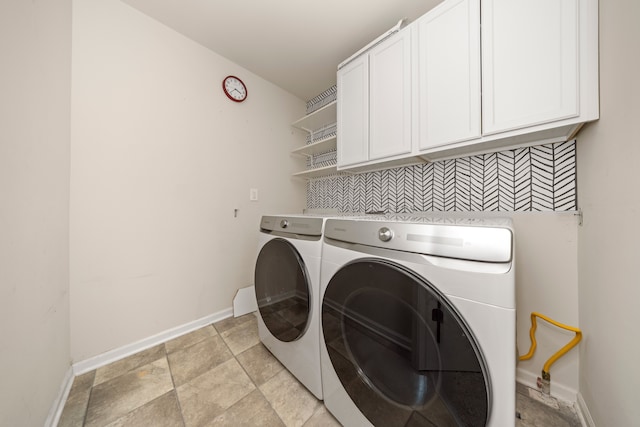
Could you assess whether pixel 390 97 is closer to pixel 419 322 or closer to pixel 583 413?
pixel 419 322

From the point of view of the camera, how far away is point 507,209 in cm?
109

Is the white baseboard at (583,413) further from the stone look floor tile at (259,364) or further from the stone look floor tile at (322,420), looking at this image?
the stone look floor tile at (259,364)

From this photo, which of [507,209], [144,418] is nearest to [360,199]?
[507,209]

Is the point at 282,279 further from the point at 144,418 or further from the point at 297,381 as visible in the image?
the point at 144,418

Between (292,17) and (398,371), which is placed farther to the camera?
(292,17)

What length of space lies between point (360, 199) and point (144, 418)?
178 cm

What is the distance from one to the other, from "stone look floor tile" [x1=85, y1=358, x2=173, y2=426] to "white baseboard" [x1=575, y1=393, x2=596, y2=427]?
6.04 ft

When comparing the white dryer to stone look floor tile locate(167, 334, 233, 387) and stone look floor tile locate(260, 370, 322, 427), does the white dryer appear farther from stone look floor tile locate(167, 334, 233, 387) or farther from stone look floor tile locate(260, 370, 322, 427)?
stone look floor tile locate(167, 334, 233, 387)

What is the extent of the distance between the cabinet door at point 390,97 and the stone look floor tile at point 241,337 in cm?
151

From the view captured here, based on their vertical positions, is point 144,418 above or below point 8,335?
below

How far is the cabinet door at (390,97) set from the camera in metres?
1.16

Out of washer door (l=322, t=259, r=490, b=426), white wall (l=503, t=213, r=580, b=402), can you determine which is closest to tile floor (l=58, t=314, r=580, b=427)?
white wall (l=503, t=213, r=580, b=402)

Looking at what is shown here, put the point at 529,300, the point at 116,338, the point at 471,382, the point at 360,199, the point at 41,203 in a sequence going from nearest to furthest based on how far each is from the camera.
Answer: the point at 471,382
the point at 41,203
the point at 529,300
the point at 116,338
the point at 360,199

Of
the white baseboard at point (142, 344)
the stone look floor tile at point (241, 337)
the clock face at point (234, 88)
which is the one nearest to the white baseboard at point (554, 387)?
the stone look floor tile at point (241, 337)
